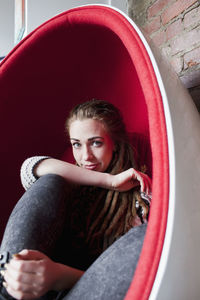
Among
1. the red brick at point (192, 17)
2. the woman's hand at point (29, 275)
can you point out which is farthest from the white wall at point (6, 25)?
the woman's hand at point (29, 275)

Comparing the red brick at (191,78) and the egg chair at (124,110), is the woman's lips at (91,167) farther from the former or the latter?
the red brick at (191,78)

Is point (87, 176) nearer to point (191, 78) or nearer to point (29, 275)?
point (29, 275)

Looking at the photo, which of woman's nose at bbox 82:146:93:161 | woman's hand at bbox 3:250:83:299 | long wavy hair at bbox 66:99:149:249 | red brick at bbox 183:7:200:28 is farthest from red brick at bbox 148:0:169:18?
woman's hand at bbox 3:250:83:299

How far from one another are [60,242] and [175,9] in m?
0.84

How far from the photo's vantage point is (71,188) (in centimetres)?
80

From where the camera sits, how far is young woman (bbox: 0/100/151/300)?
546mm

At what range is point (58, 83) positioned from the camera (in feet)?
3.22

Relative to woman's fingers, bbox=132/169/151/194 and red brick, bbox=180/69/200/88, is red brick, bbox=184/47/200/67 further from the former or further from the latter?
woman's fingers, bbox=132/169/151/194

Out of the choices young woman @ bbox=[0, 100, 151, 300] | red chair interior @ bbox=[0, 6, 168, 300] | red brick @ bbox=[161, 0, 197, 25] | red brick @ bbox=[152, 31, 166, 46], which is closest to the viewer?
young woman @ bbox=[0, 100, 151, 300]

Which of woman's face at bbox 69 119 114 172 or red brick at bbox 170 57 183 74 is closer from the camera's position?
woman's face at bbox 69 119 114 172

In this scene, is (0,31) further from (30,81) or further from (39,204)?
(39,204)

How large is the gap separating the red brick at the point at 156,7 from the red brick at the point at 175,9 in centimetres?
3

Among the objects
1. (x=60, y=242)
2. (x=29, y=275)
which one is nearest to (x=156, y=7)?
(x=60, y=242)

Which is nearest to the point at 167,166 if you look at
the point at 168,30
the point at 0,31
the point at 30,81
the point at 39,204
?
the point at 39,204
